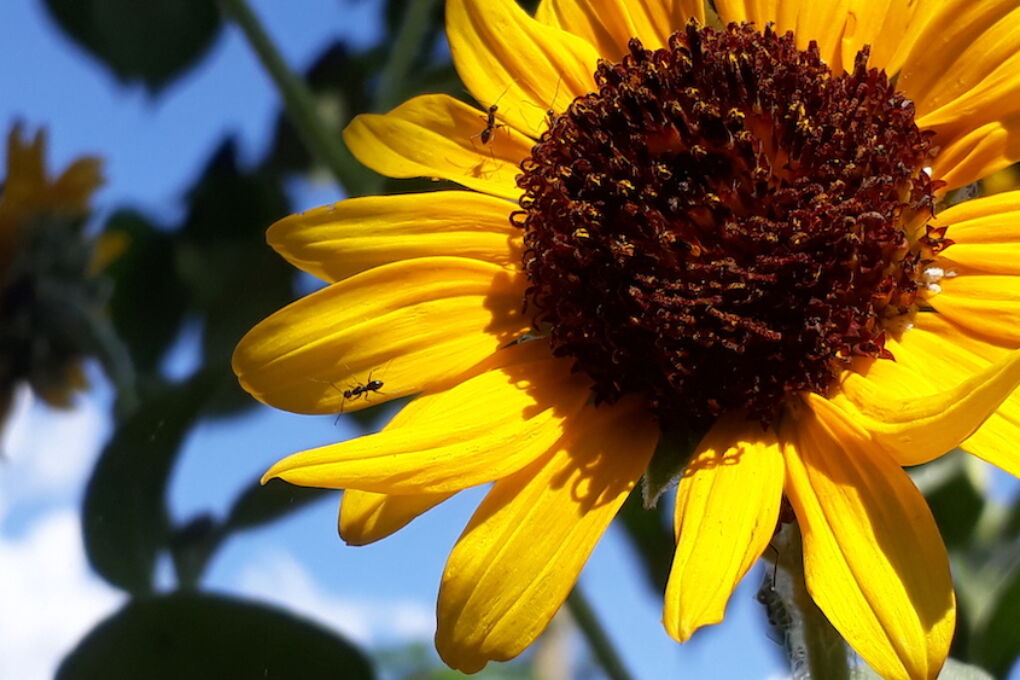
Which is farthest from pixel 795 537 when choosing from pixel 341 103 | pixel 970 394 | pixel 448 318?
pixel 341 103

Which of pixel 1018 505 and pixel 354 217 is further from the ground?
pixel 354 217

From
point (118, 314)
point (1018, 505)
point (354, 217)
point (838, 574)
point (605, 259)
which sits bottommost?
point (1018, 505)

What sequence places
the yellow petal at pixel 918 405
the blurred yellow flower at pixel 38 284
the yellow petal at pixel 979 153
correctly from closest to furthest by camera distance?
the yellow petal at pixel 918 405 → the yellow petal at pixel 979 153 → the blurred yellow flower at pixel 38 284

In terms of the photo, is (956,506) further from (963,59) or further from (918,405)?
(918,405)

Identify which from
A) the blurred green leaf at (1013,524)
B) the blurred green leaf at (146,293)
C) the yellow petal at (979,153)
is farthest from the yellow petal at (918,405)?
the blurred green leaf at (146,293)

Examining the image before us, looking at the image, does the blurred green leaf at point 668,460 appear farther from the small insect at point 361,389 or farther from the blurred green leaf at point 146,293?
the blurred green leaf at point 146,293

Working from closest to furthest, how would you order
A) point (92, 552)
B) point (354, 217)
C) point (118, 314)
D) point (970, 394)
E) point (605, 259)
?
point (970, 394)
point (605, 259)
point (354, 217)
point (92, 552)
point (118, 314)

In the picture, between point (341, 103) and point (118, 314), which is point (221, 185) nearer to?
point (341, 103)
